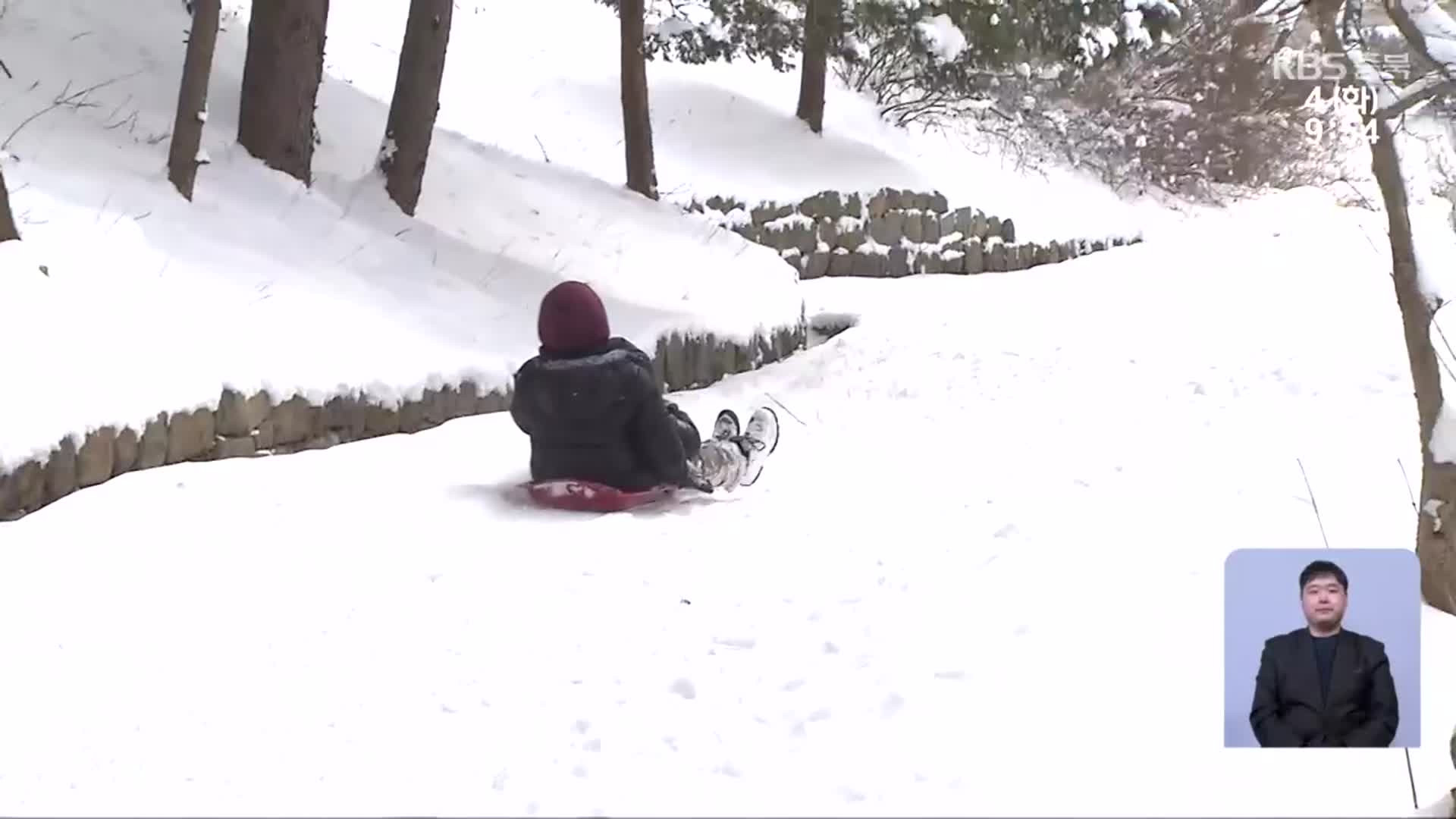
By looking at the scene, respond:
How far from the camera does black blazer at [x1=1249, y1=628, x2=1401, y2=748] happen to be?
2.48m

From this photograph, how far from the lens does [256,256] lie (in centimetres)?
703

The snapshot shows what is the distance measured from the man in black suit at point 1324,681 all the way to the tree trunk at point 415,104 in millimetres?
7248

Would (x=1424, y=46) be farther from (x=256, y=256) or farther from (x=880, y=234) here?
(x=880, y=234)

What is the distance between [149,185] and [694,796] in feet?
18.3

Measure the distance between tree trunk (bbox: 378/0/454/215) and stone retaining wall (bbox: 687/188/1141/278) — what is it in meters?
4.79

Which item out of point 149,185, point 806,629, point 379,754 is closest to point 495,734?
point 379,754

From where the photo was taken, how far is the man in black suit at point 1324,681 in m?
2.48

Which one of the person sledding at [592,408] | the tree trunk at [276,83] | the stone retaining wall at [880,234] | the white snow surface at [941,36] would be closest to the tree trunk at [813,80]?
the white snow surface at [941,36]

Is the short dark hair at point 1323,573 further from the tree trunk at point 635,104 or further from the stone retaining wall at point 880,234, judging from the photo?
the stone retaining wall at point 880,234

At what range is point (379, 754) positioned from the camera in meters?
3.13

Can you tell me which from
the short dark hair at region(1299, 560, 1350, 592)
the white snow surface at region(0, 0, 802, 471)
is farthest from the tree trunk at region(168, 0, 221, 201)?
the short dark hair at region(1299, 560, 1350, 592)

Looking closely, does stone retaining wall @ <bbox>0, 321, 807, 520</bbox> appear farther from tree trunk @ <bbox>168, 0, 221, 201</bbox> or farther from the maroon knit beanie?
tree trunk @ <bbox>168, 0, 221, 201</bbox>

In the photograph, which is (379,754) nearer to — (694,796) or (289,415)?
(694,796)

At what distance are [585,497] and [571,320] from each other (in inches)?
27.5
